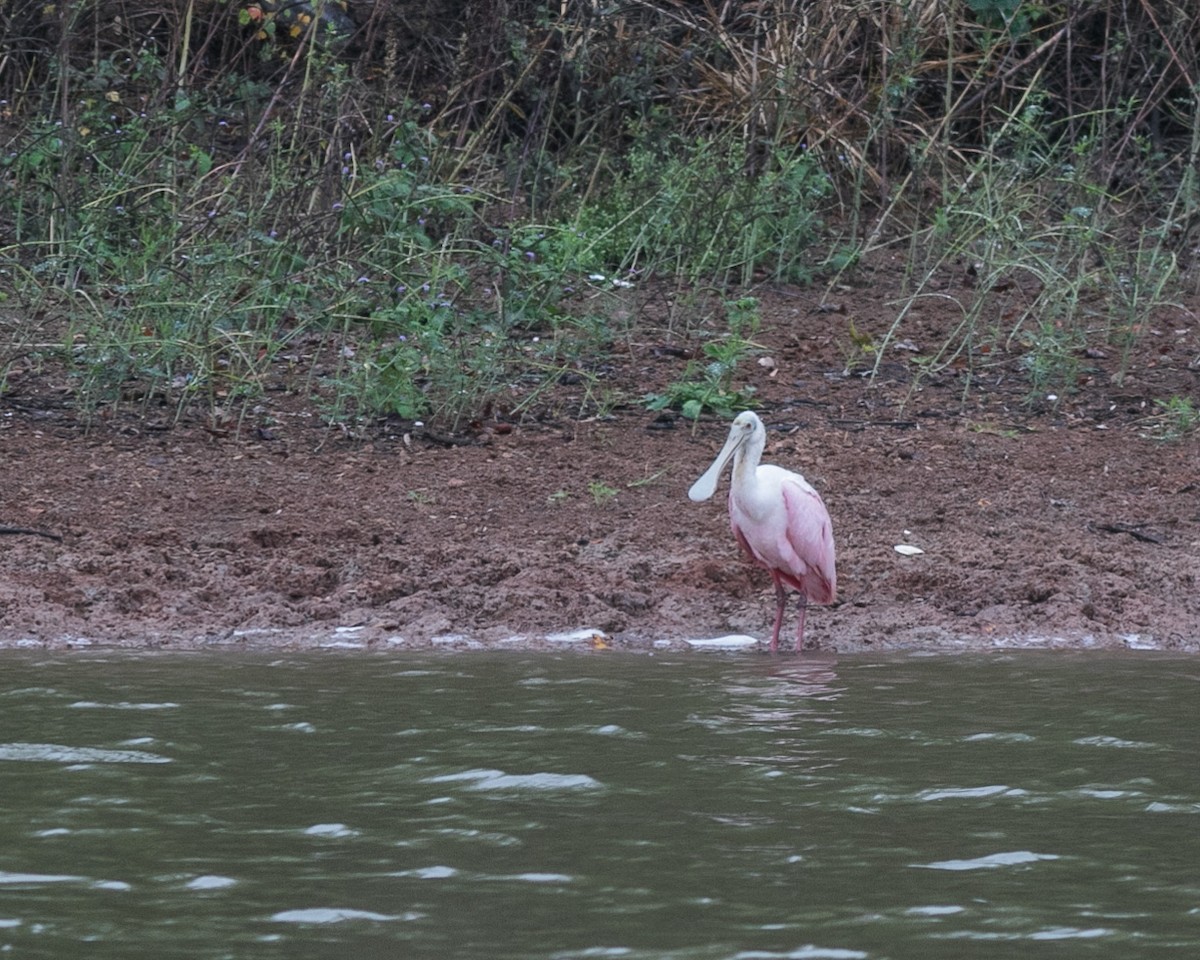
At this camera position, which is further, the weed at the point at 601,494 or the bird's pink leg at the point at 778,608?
the weed at the point at 601,494

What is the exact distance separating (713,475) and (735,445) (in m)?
0.15

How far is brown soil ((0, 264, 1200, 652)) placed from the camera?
738 centimetres

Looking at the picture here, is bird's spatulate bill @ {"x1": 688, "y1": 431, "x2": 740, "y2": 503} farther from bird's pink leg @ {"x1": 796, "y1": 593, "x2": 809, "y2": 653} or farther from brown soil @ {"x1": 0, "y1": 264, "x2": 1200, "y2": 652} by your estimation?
bird's pink leg @ {"x1": 796, "y1": 593, "x2": 809, "y2": 653}

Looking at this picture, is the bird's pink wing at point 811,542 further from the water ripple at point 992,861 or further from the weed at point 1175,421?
the water ripple at point 992,861

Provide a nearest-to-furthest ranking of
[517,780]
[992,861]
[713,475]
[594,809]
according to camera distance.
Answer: [992,861], [594,809], [517,780], [713,475]

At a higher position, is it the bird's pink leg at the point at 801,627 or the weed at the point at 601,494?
the weed at the point at 601,494

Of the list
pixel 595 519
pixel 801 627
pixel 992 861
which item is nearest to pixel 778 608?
pixel 801 627

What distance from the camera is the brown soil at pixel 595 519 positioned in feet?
24.2

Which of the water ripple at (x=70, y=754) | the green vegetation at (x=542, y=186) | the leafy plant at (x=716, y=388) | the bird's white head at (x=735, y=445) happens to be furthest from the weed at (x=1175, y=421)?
the water ripple at (x=70, y=754)

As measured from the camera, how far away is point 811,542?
7.38 metres

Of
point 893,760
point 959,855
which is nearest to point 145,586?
point 893,760

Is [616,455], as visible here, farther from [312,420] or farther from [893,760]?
[893,760]

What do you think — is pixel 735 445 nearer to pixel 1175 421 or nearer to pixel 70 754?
pixel 1175 421

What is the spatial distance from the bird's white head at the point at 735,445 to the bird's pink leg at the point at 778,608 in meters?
0.47
